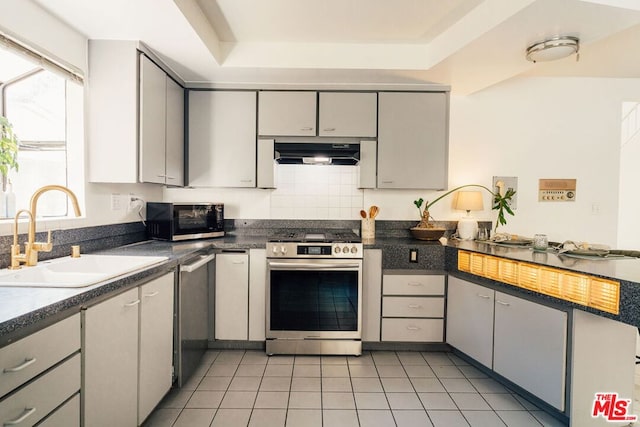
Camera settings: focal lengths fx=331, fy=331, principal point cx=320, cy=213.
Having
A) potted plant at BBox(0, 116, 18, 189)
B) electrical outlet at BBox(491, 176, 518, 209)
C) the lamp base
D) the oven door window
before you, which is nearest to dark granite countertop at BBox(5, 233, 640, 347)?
the lamp base

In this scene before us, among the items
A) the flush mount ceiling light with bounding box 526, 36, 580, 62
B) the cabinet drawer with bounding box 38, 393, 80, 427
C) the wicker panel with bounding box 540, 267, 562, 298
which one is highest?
the flush mount ceiling light with bounding box 526, 36, 580, 62

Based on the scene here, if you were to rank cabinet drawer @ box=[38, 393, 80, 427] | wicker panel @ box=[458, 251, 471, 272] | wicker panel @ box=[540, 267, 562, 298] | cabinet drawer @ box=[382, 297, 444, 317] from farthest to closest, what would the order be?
1. cabinet drawer @ box=[382, 297, 444, 317]
2. wicker panel @ box=[458, 251, 471, 272]
3. wicker panel @ box=[540, 267, 562, 298]
4. cabinet drawer @ box=[38, 393, 80, 427]

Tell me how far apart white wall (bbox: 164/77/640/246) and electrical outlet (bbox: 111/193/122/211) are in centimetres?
75

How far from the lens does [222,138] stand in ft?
9.69

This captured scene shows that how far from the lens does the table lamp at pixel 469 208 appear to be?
304 centimetres

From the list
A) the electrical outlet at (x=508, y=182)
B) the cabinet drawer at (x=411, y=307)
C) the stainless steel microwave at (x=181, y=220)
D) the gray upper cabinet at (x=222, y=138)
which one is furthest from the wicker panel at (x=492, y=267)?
the stainless steel microwave at (x=181, y=220)

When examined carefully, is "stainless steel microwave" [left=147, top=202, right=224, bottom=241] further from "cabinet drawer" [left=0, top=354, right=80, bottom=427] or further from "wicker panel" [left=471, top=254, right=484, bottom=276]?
"wicker panel" [left=471, top=254, right=484, bottom=276]

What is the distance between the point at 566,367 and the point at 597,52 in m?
2.51

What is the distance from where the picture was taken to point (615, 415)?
1.74m

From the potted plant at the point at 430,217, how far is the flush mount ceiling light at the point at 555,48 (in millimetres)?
1274

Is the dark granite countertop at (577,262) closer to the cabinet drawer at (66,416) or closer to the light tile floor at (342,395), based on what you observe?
the light tile floor at (342,395)

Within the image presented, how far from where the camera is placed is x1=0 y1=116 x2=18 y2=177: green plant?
1.59m

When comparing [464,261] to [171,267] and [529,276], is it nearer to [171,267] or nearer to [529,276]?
[529,276]

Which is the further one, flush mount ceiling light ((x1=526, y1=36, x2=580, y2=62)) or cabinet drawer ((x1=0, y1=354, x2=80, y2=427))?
flush mount ceiling light ((x1=526, y1=36, x2=580, y2=62))
